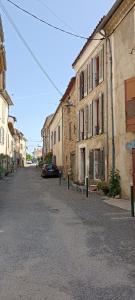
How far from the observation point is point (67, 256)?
21.2 ft

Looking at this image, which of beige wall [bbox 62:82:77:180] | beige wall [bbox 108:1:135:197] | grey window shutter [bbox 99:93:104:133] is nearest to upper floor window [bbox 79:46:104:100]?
grey window shutter [bbox 99:93:104:133]

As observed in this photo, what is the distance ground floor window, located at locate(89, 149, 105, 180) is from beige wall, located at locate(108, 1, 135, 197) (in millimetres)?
2598

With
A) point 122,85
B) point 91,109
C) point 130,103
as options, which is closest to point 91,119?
point 91,109

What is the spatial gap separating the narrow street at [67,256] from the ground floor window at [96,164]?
783 centimetres

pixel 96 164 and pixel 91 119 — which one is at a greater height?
pixel 91 119

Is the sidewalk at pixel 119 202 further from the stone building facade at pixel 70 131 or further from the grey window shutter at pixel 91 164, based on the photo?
the stone building facade at pixel 70 131

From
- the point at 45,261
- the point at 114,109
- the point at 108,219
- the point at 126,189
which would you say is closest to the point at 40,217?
the point at 108,219

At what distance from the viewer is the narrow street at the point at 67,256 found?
4.73 meters

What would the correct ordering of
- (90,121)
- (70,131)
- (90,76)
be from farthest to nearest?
1. (70,131)
2. (90,76)
3. (90,121)

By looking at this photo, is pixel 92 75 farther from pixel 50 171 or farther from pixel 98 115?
pixel 50 171

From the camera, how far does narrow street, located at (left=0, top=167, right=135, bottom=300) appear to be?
4.73m

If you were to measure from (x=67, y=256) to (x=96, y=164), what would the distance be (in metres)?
14.5

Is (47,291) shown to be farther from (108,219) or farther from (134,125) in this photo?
(134,125)

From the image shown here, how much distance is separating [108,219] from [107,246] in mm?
3212
